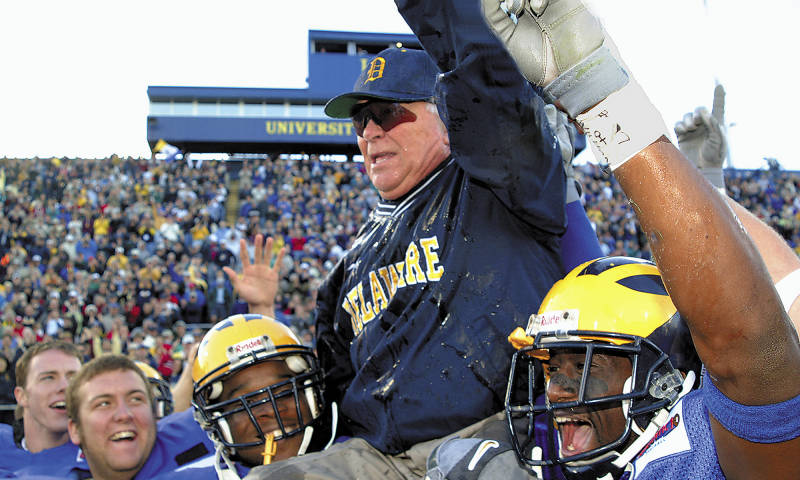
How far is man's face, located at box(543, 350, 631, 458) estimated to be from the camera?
7.10 feet

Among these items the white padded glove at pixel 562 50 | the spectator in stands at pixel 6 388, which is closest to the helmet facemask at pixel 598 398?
the white padded glove at pixel 562 50

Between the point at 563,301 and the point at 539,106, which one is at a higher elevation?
the point at 539,106

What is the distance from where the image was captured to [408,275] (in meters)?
2.69

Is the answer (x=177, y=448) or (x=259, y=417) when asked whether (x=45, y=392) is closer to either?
(x=177, y=448)

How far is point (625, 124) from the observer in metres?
1.40

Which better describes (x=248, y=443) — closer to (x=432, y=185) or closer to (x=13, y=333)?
(x=432, y=185)

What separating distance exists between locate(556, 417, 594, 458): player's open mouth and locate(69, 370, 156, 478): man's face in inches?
110

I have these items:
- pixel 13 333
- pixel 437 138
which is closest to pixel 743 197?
pixel 13 333

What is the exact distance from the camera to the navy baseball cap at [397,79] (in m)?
2.93

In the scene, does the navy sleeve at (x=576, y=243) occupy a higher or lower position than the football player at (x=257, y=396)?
higher

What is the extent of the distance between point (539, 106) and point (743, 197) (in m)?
21.2

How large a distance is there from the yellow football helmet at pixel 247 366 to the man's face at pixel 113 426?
1.00 meters

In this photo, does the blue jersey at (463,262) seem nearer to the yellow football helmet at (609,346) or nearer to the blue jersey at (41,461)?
the yellow football helmet at (609,346)

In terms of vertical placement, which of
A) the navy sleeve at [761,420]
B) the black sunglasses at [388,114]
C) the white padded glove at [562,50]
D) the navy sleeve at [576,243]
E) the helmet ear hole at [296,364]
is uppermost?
the black sunglasses at [388,114]
